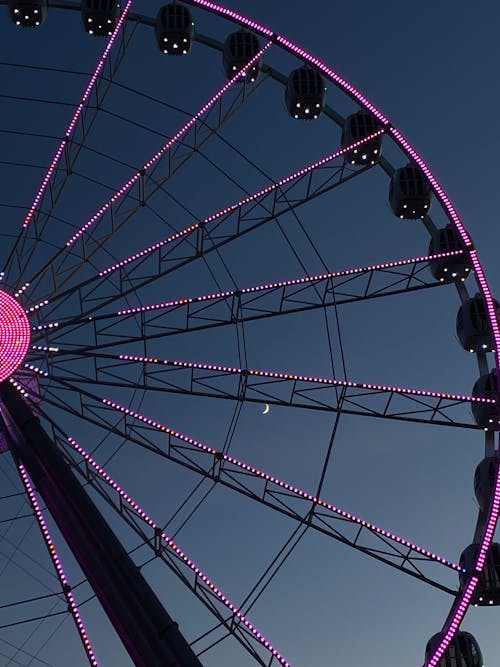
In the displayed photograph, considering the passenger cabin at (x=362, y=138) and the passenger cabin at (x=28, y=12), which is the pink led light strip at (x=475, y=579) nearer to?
the passenger cabin at (x=362, y=138)

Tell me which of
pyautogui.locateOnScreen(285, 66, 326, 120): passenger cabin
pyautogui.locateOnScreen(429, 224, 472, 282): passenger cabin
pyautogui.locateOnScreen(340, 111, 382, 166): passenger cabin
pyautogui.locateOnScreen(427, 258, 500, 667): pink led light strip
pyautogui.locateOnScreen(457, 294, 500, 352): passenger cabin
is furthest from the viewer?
pyautogui.locateOnScreen(285, 66, 326, 120): passenger cabin

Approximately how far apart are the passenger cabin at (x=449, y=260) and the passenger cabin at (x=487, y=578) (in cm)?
516

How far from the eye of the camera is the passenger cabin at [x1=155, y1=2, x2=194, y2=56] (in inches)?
765

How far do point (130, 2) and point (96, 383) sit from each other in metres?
7.81

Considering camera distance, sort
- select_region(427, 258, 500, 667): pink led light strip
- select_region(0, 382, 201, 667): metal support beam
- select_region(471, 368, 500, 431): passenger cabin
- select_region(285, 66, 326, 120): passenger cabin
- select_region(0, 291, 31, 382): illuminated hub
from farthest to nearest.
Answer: select_region(285, 66, 326, 120): passenger cabin, select_region(471, 368, 500, 431): passenger cabin, select_region(0, 291, 31, 382): illuminated hub, select_region(427, 258, 500, 667): pink led light strip, select_region(0, 382, 201, 667): metal support beam

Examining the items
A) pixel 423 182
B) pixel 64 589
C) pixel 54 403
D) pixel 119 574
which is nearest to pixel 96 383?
pixel 54 403

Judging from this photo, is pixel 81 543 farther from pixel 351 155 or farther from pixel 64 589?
pixel 351 155

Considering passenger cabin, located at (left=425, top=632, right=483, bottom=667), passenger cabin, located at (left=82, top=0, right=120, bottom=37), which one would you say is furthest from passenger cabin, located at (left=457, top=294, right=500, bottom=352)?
passenger cabin, located at (left=82, top=0, right=120, bottom=37)

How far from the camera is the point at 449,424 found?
647 inches

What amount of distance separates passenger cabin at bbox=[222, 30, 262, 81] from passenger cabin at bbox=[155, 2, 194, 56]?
2.62 ft

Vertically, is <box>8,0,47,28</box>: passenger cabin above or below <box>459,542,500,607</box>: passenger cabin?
above

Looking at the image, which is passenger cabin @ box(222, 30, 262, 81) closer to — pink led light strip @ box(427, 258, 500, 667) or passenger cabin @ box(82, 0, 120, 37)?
passenger cabin @ box(82, 0, 120, 37)

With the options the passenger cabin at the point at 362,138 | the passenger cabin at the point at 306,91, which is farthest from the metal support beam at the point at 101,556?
the passenger cabin at the point at 306,91

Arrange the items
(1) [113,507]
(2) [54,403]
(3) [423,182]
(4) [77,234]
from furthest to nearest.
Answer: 1. (3) [423,182]
2. (4) [77,234]
3. (2) [54,403]
4. (1) [113,507]
